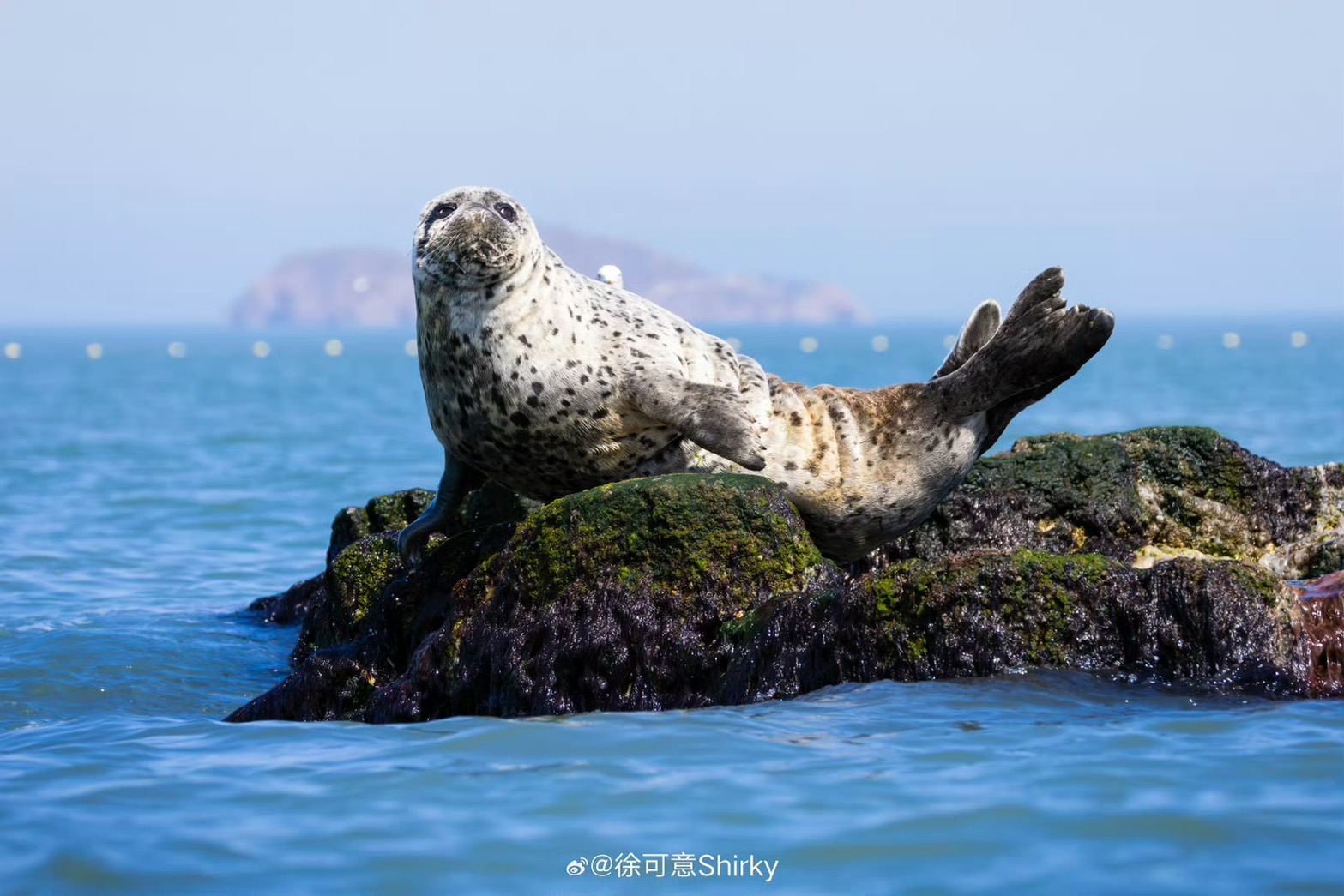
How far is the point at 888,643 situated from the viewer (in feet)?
19.6

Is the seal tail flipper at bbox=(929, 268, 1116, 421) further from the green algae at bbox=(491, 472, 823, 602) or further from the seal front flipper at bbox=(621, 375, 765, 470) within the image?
the green algae at bbox=(491, 472, 823, 602)

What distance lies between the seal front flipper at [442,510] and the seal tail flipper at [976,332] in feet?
7.32

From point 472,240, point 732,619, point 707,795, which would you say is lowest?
point 707,795

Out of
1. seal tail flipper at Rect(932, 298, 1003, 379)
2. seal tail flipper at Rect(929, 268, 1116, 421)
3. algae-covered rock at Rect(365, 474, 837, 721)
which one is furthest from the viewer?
seal tail flipper at Rect(932, 298, 1003, 379)

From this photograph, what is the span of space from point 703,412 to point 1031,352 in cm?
147

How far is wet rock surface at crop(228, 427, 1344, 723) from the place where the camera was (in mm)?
5887

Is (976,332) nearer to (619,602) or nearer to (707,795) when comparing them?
(619,602)

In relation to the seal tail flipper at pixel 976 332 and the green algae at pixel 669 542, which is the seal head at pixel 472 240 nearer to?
the green algae at pixel 669 542

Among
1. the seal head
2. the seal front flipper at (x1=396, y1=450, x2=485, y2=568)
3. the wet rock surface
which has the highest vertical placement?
the seal head

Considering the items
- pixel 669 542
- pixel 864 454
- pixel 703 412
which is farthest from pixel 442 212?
pixel 864 454

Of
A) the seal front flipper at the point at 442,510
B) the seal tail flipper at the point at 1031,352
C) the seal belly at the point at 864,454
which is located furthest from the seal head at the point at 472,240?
the seal tail flipper at the point at 1031,352

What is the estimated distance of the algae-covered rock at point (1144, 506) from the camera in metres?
8.46

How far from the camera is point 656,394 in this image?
23.0ft

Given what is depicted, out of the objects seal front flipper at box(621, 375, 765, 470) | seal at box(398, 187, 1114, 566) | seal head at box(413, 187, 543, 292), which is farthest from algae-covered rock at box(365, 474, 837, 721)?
seal head at box(413, 187, 543, 292)
